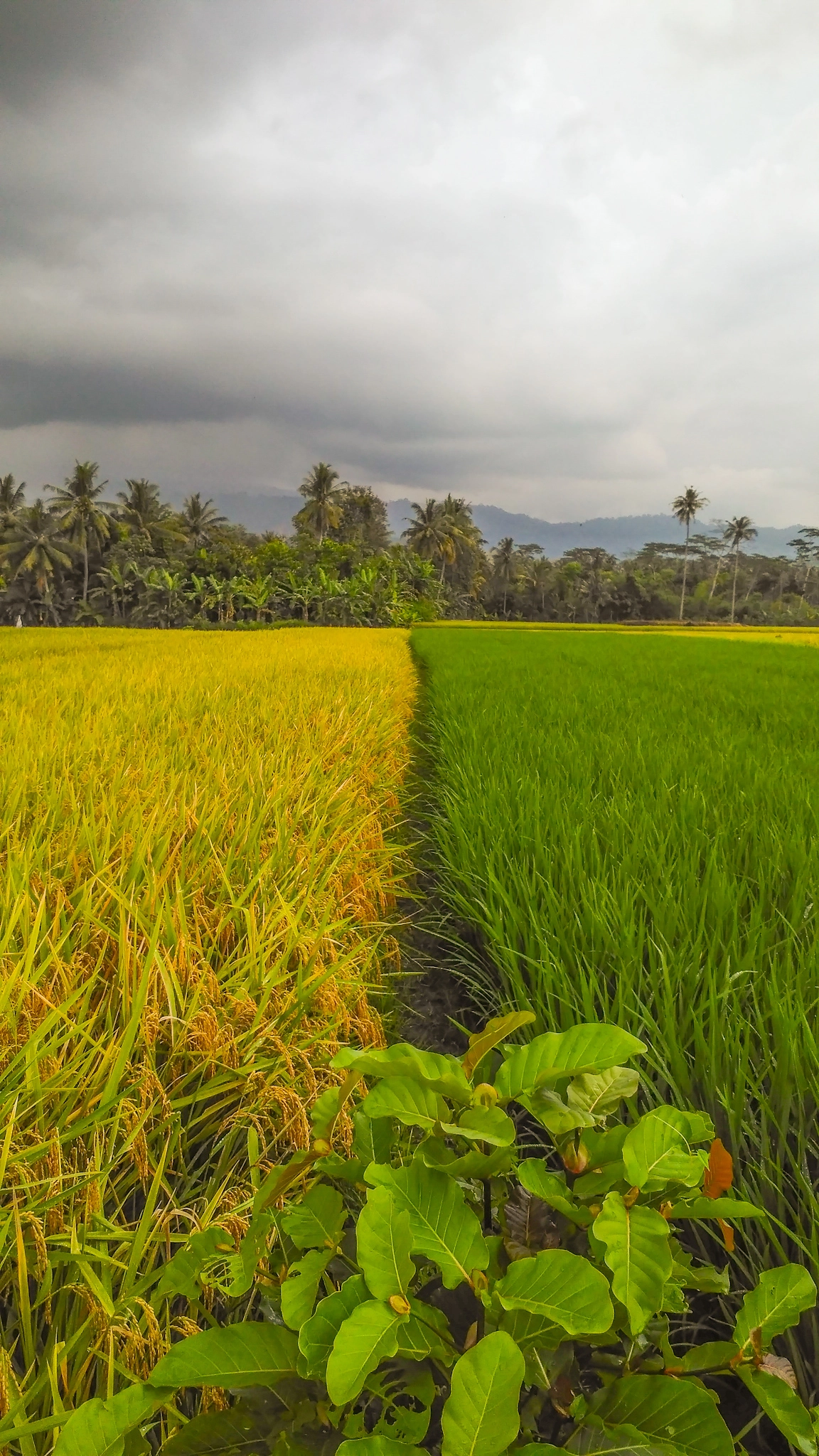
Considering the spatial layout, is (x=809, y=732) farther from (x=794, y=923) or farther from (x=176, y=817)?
(x=176, y=817)

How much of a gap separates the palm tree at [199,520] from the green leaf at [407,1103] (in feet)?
123

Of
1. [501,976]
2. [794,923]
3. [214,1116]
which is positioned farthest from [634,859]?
[214,1116]

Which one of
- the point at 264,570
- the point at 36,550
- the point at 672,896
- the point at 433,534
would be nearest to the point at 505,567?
the point at 433,534

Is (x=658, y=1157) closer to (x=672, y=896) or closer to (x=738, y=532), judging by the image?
(x=672, y=896)

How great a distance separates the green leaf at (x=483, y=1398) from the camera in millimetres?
353

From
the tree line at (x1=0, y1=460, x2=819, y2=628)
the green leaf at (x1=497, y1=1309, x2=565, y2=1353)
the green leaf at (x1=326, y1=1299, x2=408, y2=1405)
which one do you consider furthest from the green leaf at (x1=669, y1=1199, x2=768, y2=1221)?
the tree line at (x1=0, y1=460, x2=819, y2=628)

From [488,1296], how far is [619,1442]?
0.12m

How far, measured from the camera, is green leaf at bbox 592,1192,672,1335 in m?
0.41

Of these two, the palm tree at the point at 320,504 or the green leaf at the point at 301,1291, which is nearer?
the green leaf at the point at 301,1291

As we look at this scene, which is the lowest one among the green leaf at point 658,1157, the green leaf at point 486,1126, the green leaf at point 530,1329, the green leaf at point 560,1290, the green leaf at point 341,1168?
the green leaf at point 530,1329

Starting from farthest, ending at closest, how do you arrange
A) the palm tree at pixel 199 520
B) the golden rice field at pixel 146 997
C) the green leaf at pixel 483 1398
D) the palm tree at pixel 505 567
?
the palm tree at pixel 505 567, the palm tree at pixel 199 520, the golden rice field at pixel 146 997, the green leaf at pixel 483 1398

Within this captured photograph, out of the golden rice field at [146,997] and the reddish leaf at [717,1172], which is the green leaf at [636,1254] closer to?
the reddish leaf at [717,1172]

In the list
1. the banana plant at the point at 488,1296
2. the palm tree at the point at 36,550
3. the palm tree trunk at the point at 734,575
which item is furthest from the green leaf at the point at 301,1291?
the palm tree trunk at the point at 734,575

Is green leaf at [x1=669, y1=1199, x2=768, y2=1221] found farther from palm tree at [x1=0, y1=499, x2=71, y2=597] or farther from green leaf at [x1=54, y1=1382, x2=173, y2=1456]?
palm tree at [x1=0, y1=499, x2=71, y2=597]
